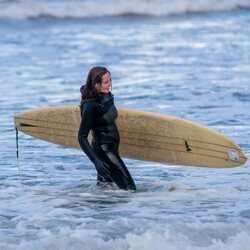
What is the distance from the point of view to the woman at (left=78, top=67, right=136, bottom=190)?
9.44m

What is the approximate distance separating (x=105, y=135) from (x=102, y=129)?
0.20 feet

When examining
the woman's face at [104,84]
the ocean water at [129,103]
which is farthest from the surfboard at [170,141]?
the woman's face at [104,84]

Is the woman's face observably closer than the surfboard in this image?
Yes

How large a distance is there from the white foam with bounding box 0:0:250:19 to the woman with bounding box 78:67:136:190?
23.5 m

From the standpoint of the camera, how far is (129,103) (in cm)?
1670

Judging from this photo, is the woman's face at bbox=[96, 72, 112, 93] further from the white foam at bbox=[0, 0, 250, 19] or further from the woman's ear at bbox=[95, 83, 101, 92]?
the white foam at bbox=[0, 0, 250, 19]

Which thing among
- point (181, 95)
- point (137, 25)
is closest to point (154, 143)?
point (181, 95)

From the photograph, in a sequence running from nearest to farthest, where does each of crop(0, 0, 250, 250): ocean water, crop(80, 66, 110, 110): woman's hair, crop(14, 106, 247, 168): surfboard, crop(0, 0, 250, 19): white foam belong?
crop(0, 0, 250, 250): ocean water → crop(80, 66, 110, 110): woman's hair → crop(14, 106, 247, 168): surfboard → crop(0, 0, 250, 19): white foam

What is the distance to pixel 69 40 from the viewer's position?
88.1 ft

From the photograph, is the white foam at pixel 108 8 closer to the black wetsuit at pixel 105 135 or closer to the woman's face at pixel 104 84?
the black wetsuit at pixel 105 135

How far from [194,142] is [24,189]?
169 centimetres

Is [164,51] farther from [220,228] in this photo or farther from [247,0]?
[220,228]

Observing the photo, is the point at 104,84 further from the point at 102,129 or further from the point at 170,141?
the point at 170,141

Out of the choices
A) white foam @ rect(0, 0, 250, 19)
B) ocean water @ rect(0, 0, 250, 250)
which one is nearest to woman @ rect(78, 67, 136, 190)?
ocean water @ rect(0, 0, 250, 250)
